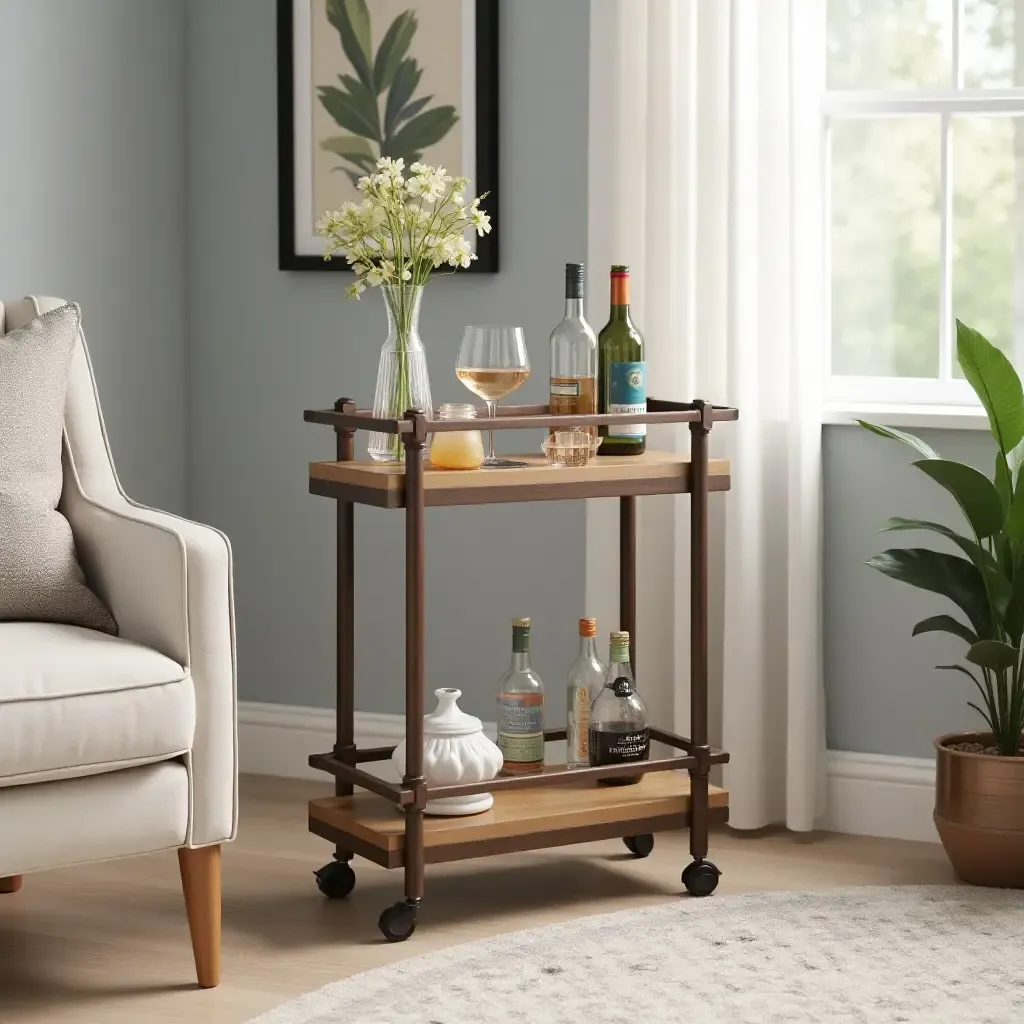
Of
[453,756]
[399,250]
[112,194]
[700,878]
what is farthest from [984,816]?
[112,194]

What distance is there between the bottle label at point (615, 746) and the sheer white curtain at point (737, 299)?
0.42m

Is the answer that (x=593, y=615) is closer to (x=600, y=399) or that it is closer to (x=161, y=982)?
(x=600, y=399)

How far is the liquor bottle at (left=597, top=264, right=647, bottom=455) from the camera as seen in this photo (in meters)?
2.92

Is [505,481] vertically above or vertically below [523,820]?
above

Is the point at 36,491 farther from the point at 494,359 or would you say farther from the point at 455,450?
the point at 494,359

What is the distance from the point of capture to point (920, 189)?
11.2 feet

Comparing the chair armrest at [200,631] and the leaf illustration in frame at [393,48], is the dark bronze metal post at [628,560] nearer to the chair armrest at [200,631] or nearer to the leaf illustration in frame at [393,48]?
the chair armrest at [200,631]

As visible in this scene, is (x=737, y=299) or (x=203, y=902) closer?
(x=203, y=902)

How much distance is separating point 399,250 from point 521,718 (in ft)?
2.74

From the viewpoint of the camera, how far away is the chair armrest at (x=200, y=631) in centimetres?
249

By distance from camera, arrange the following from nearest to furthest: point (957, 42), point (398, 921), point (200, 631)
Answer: point (200, 631) < point (398, 921) < point (957, 42)

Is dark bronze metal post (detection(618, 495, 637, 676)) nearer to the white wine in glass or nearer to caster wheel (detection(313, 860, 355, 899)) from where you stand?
the white wine in glass

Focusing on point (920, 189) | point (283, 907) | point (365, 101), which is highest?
point (365, 101)

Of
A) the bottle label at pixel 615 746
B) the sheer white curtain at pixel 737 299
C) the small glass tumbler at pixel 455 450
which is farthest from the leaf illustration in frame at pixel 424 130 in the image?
the bottle label at pixel 615 746
